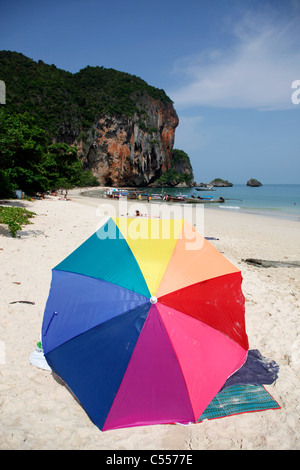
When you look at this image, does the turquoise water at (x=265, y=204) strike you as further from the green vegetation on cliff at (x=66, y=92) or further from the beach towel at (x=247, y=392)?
the green vegetation on cliff at (x=66, y=92)

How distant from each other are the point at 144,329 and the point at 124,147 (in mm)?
87090

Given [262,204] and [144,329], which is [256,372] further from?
[262,204]

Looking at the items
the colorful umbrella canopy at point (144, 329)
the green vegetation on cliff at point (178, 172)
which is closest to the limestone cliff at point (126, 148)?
the green vegetation on cliff at point (178, 172)

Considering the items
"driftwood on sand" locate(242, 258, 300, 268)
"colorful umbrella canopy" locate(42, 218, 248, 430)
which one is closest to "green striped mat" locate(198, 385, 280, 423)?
"colorful umbrella canopy" locate(42, 218, 248, 430)

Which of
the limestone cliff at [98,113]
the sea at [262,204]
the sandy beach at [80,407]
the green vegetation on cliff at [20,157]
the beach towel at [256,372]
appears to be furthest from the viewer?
the limestone cliff at [98,113]

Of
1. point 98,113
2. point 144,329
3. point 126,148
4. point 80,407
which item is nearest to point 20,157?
point 80,407

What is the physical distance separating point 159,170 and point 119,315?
4077 inches

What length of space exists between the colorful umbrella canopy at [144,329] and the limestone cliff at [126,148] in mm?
82042

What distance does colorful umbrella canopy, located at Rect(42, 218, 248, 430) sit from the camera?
7.16 feet

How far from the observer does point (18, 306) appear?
14.3 ft

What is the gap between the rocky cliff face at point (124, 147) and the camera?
82.2m

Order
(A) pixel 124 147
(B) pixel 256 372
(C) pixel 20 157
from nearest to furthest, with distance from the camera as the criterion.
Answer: (B) pixel 256 372 < (C) pixel 20 157 < (A) pixel 124 147

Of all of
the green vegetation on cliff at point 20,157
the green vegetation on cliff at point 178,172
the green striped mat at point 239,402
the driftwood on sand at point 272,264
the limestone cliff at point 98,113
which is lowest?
the green striped mat at point 239,402

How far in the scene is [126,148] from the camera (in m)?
84.8
